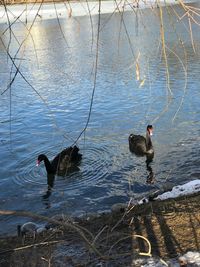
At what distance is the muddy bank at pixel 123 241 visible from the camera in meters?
3.53

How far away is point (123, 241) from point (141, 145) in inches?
190

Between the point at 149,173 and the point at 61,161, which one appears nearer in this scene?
the point at 149,173

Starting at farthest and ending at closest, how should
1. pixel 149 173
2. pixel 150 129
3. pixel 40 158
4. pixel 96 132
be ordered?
pixel 96 132, pixel 150 129, pixel 40 158, pixel 149 173

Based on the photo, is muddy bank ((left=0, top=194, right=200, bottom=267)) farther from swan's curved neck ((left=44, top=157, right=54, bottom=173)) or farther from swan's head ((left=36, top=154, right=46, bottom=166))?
swan's head ((left=36, top=154, right=46, bottom=166))

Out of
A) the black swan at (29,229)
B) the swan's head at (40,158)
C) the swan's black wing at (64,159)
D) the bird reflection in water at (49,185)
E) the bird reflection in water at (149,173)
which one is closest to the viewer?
the black swan at (29,229)

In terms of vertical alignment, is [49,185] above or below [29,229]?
above

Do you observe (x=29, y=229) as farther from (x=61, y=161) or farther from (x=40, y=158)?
(x=40, y=158)

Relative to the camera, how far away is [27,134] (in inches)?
402

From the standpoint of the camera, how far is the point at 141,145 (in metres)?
8.54

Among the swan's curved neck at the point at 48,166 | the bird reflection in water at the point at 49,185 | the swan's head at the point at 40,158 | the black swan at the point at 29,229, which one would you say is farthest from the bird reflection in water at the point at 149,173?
the black swan at the point at 29,229

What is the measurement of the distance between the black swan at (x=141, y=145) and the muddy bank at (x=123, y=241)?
155 inches

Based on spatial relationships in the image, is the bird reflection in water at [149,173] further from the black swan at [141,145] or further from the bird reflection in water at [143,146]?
the black swan at [141,145]

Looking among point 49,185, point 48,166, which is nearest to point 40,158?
point 48,166

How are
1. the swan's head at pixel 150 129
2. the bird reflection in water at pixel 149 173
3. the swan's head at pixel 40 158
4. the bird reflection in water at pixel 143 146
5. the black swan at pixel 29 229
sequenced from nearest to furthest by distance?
the black swan at pixel 29 229 → the bird reflection in water at pixel 149 173 → the swan's head at pixel 40 158 → the bird reflection in water at pixel 143 146 → the swan's head at pixel 150 129
